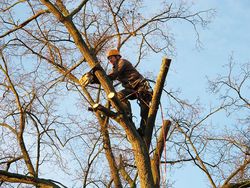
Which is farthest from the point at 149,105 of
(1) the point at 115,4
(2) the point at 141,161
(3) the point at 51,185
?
(1) the point at 115,4

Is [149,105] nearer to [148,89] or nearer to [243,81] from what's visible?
[148,89]

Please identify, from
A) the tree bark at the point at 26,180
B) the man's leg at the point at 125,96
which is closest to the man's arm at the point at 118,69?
the man's leg at the point at 125,96

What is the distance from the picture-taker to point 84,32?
9625 mm

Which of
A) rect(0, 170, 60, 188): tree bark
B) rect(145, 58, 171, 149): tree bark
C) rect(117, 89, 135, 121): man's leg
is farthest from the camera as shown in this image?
rect(117, 89, 135, 121): man's leg

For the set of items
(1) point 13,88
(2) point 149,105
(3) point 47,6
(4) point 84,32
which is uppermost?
(4) point 84,32

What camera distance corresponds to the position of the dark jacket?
666 cm

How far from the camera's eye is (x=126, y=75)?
6.74 m

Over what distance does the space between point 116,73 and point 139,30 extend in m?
2.36

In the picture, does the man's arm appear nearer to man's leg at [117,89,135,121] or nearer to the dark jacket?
the dark jacket

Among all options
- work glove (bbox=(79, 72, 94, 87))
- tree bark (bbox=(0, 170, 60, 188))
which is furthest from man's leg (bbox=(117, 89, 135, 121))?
tree bark (bbox=(0, 170, 60, 188))

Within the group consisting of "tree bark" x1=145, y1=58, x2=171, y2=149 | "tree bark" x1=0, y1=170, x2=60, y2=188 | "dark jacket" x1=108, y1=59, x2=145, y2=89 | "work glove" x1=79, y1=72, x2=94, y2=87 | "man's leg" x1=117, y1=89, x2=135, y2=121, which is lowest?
"tree bark" x1=0, y1=170, x2=60, y2=188

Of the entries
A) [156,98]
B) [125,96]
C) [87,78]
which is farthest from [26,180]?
[156,98]

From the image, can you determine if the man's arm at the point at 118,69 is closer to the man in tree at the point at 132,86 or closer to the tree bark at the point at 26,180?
the man in tree at the point at 132,86

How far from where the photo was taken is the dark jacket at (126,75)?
262 inches
